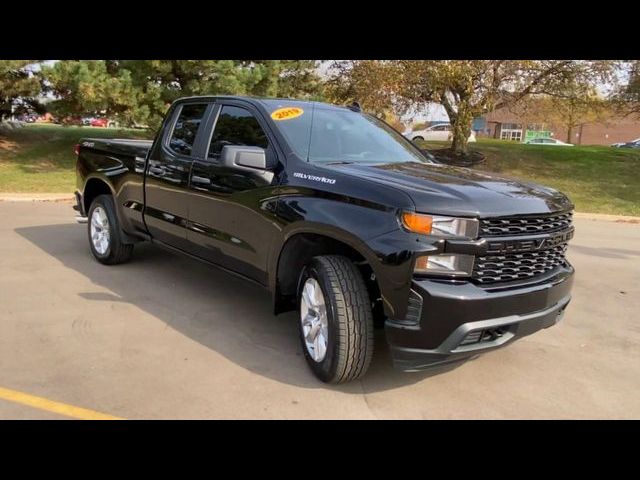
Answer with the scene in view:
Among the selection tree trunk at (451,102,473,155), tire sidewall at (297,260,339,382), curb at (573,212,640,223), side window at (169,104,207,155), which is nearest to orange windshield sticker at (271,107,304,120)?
side window at (169,104,207,155)

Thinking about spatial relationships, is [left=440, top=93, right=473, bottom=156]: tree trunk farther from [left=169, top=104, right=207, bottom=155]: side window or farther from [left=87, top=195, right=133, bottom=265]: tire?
[left=169, top=104, right=207, bottom=155]: side window

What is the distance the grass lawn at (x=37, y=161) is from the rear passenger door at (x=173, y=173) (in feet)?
28.8

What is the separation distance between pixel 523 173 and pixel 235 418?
18535 millimetres

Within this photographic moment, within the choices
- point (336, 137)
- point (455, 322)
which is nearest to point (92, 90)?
point (336, 137)

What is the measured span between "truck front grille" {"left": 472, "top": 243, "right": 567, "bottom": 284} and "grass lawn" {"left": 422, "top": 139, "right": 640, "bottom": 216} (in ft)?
37.3

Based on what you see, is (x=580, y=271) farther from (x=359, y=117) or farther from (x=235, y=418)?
(x=235, y=418)

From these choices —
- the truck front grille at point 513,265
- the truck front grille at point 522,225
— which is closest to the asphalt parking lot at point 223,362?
the truck front grille at point 513,265

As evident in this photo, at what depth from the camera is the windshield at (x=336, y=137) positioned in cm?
415

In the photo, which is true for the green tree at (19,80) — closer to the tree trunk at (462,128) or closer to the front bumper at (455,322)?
the tree trunk at (462,128)

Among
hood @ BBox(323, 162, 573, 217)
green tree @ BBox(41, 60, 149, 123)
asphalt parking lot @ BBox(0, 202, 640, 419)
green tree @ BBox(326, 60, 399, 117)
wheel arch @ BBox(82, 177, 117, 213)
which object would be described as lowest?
asphalt parking lot @ BBox(0, 202, 640, 419)

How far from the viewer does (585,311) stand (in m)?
5.40

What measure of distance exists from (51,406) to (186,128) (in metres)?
→ 2.81

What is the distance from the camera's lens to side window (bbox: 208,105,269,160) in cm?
435
